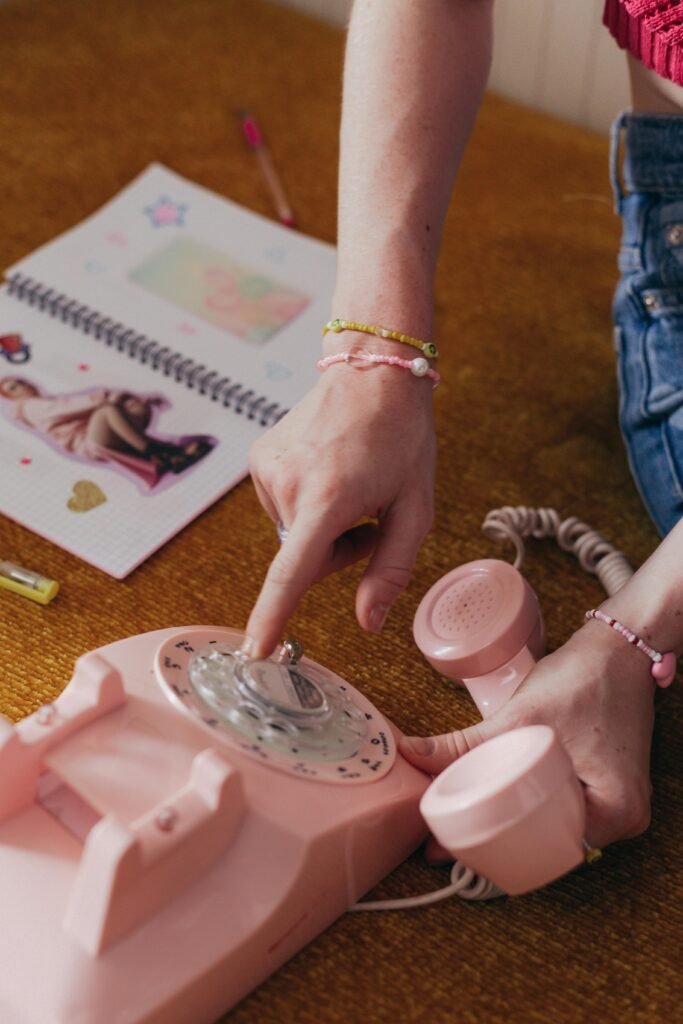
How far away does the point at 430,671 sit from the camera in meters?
0.92

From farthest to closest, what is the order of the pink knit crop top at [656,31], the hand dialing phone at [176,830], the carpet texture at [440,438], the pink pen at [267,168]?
the pink pen at [267,168], the pink knit crop top at [656,31], the carpet texture at [440,438], the hand dialing phone at [176,830]

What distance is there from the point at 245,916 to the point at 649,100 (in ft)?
2.42

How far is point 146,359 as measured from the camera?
3.82ft

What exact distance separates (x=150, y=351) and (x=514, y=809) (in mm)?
665

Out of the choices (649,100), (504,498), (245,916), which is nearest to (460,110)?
(649,100)

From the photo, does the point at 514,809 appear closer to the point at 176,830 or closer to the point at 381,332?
the point at 176,830

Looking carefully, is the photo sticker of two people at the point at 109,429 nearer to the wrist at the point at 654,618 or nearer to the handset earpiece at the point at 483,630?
the handset earpiece at the point at 483,630

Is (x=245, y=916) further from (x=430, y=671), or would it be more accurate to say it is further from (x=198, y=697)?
(x=430, y=671)

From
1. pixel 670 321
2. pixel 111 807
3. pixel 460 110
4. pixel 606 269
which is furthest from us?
pixel 606 269

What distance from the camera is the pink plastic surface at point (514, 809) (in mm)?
637

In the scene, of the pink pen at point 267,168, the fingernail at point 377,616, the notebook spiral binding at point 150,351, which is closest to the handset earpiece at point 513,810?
the fingernail at point 377,616

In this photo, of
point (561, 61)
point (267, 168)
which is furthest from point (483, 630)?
point (561, 61)

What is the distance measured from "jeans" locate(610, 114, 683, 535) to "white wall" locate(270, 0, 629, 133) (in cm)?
59

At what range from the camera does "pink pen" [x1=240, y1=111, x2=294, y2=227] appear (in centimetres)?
138
